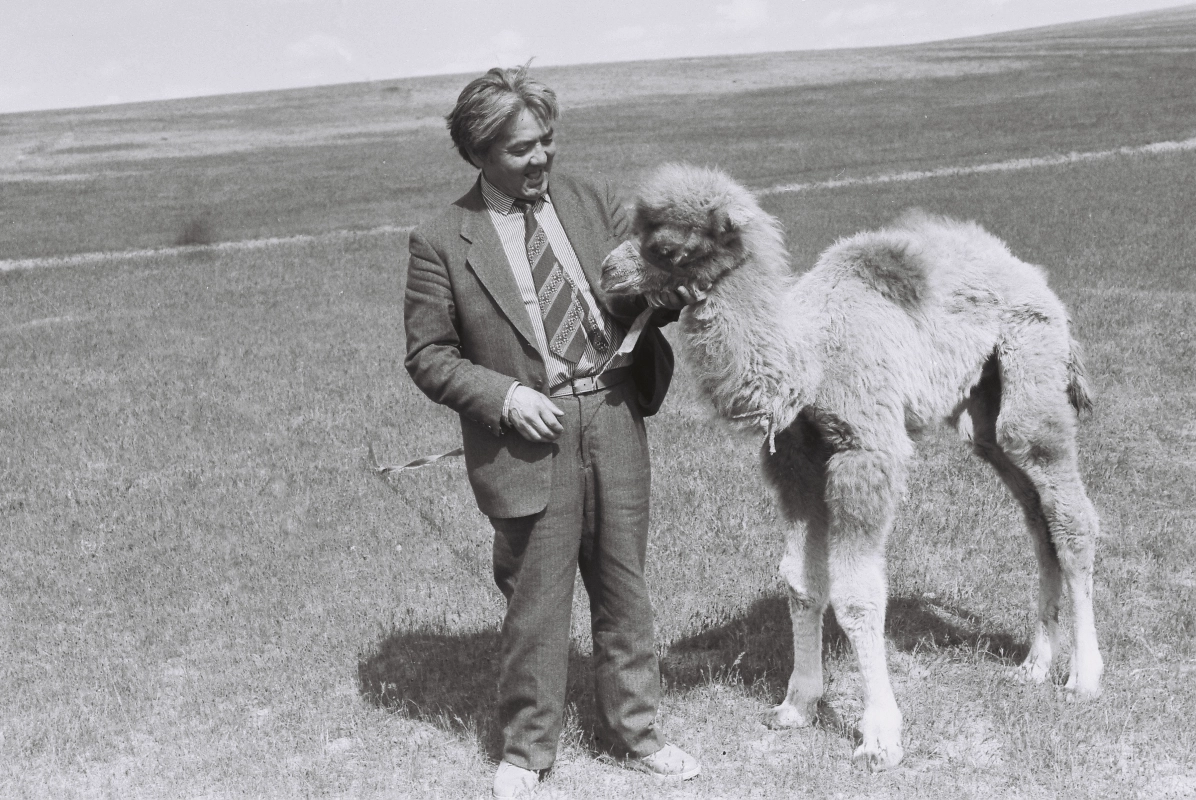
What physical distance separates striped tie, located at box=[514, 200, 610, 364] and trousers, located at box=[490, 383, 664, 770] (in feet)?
0.67

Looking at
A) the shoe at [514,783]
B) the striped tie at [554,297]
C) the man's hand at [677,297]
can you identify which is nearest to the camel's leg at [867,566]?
the man's hand at [677,297]

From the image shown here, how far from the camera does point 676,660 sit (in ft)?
17.6

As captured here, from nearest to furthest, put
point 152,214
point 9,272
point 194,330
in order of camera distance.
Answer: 1. point 194,330
2. point 9,272
3. point 152,214

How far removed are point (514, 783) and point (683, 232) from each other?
2.12 metres

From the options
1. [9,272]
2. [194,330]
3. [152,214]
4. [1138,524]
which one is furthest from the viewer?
[152,214]

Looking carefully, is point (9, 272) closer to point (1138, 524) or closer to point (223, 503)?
point (223, 503)

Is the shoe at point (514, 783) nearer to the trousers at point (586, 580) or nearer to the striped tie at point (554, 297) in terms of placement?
the trousers at point (586, 580)

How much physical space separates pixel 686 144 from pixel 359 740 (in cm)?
3131

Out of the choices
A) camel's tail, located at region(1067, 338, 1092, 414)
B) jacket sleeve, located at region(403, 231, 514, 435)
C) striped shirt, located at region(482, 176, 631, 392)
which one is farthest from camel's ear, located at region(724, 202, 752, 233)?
camel's tail, located at region(1067, 338, 1092, 414)

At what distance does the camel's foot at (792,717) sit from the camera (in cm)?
A: 467

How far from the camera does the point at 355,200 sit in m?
28.9

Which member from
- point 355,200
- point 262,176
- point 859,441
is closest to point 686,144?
point 355,200

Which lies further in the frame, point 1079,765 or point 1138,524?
point 1138,524

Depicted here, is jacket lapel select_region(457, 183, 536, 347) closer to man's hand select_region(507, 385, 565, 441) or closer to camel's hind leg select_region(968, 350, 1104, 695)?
man's hand select_region(507, 385, 565, 441)
